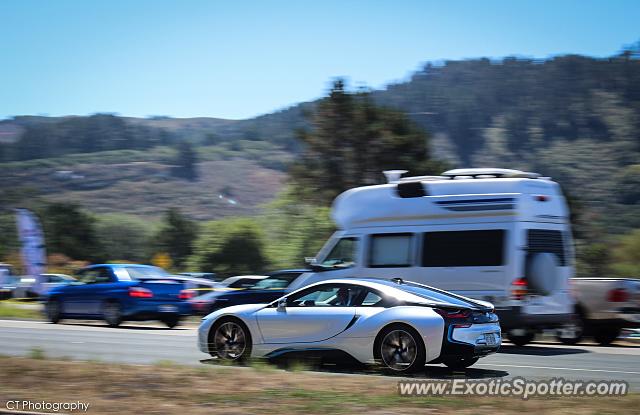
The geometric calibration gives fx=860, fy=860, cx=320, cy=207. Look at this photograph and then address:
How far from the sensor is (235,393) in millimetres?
8727

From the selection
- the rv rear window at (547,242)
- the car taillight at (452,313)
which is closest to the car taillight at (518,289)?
the rv rear window at (547,242)

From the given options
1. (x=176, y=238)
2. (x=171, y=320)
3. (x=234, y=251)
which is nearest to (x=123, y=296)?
(x=171, y=320)

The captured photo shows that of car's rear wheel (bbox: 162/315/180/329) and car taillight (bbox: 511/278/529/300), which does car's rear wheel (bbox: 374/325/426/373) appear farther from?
car's rear wheel (bbox: 162/315/180/329)

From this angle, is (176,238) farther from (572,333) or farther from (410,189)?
(410,189)

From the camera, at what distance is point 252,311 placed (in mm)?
12258

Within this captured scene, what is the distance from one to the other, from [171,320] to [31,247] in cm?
1286

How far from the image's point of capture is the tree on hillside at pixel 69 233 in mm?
75312

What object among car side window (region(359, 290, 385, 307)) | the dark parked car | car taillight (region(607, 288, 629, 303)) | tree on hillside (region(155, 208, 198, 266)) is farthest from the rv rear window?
tree on hillside (region(155, 208, 198, 266))

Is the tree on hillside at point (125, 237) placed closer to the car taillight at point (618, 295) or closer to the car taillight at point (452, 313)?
the car taillight at point (618, 295)

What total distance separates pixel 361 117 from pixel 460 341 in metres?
38.7

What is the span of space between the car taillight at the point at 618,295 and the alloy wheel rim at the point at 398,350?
773 centimetres

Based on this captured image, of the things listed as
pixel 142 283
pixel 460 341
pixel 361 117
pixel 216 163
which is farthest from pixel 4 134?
pixel 460 341

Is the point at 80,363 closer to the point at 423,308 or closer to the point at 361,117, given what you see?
the point at 423,308

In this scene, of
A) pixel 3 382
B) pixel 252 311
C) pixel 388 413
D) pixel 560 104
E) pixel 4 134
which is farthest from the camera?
pixel 4 134
